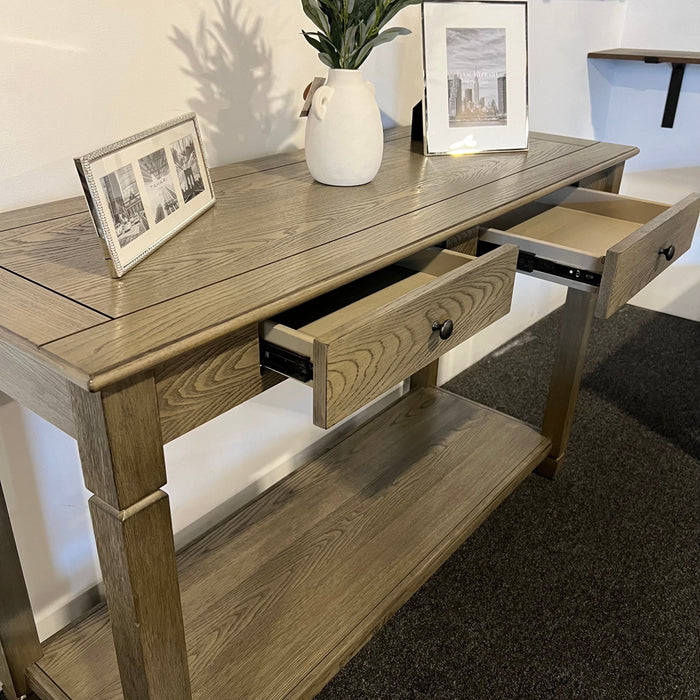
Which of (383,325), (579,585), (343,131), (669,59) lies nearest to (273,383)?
(383,325)

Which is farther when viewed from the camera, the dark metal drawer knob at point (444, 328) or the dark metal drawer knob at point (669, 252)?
the dark metal drawer knob at point (669, 252)

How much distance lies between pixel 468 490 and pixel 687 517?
1.80ft

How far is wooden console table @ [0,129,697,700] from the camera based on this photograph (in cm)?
70

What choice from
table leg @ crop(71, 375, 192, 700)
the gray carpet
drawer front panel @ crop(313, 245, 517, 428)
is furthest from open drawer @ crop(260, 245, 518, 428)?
Answer: the gray carpet

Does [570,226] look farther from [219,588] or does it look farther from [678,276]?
[678,276]

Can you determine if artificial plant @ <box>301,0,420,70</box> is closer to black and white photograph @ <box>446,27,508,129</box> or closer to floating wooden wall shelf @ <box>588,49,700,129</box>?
black and white photograph @ <box>446,27,508,129</box>

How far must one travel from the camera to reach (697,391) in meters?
2.15

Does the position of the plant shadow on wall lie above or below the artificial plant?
below

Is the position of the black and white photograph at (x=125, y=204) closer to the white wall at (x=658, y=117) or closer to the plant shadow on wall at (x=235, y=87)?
the plant shadow on wall at (x=235, y=87)

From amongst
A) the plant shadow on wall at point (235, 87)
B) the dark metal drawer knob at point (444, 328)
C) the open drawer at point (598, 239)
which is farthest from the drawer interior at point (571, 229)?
the plant shadow on wall at point (235, 87)

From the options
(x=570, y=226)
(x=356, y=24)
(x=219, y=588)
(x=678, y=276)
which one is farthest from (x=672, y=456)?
(x=356, y=24)

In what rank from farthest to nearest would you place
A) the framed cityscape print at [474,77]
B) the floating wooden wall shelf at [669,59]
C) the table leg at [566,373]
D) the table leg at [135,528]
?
the floating wooden wall shelf at [669,59] < the table leg at [566,373] < the framed cityscape print at [474,77] < the table leg at [135,528]

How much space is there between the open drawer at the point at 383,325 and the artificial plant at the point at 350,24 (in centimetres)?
33

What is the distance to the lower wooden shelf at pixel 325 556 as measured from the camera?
1124 mm
